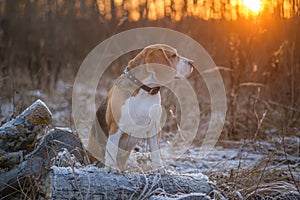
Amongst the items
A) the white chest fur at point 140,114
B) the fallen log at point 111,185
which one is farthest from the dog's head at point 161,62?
the fallen log at point 111,185

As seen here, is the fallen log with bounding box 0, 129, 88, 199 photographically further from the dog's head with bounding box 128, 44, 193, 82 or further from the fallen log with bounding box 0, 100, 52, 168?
the dog's head with bounding box 128, 44, 193, 82

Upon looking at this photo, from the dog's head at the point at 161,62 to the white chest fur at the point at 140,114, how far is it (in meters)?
0.18

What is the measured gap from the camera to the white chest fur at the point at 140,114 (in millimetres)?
3600

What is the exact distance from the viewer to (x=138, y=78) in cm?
363

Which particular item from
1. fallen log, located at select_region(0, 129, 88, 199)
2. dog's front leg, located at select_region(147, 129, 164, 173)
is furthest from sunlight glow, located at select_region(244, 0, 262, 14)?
fallen log, located at select_region(0, 129, 88, 199)

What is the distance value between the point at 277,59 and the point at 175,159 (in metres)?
2.17

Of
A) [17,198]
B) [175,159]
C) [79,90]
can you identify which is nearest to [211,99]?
[175,159]

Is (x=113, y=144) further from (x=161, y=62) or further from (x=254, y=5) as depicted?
(x=254, y=5)

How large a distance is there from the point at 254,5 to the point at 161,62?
9.28 feet

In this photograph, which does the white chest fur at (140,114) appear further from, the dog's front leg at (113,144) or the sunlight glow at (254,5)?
the sunlight glow at (254,5)

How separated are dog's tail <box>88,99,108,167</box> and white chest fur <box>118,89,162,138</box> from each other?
34cm

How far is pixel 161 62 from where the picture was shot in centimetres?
369

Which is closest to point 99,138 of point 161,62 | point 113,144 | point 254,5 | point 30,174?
point 113,144

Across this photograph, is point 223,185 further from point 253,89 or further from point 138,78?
point 253,89
